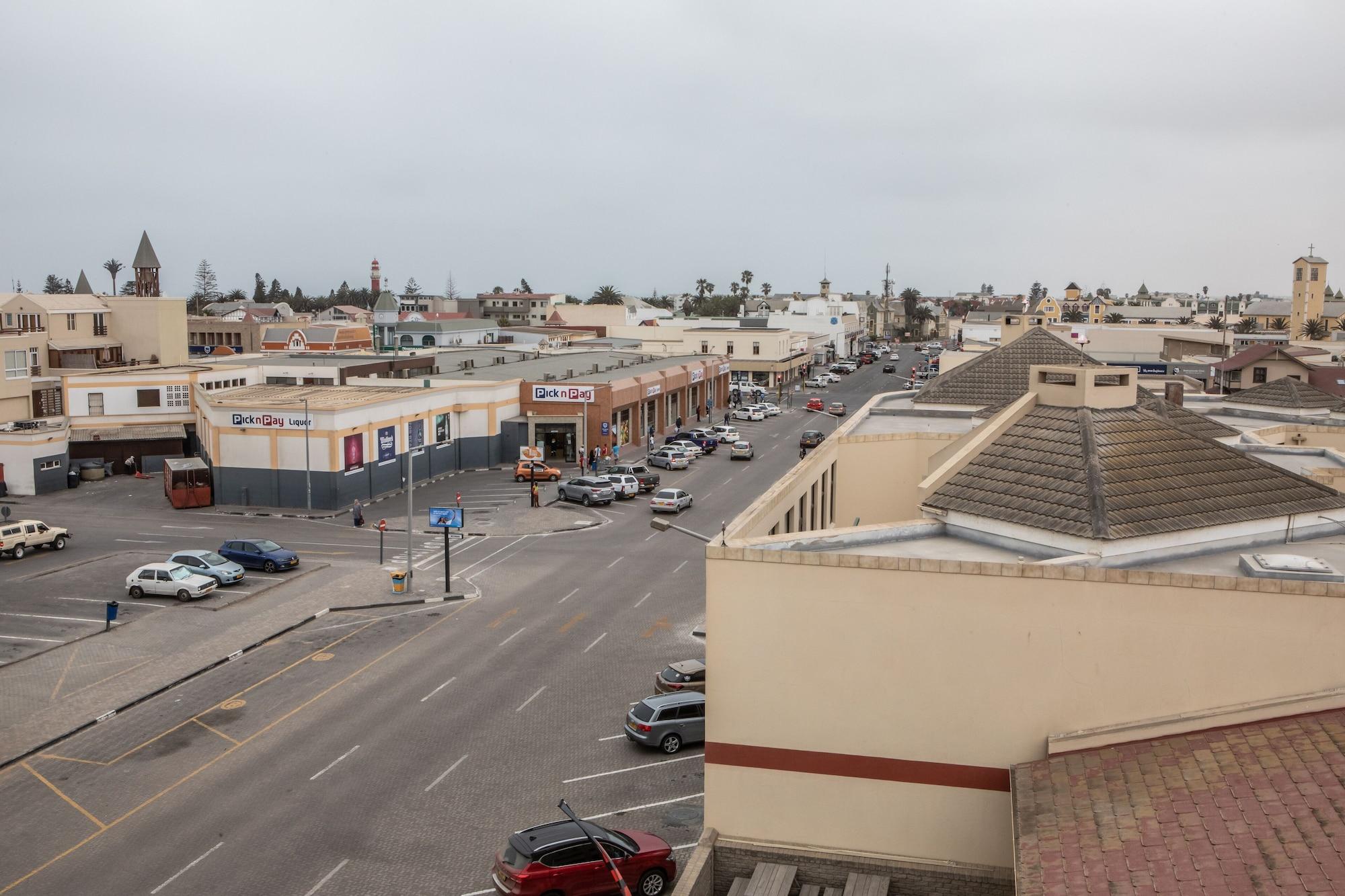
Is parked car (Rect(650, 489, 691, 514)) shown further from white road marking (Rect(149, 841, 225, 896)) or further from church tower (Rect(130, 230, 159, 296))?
church tower (Rect(130, 230, 159, 296))

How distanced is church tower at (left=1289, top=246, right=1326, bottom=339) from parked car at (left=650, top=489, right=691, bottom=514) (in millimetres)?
84461

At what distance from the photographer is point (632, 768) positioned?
22922mm

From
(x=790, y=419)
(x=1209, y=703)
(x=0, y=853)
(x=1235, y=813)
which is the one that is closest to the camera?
(x=1235, y=813)

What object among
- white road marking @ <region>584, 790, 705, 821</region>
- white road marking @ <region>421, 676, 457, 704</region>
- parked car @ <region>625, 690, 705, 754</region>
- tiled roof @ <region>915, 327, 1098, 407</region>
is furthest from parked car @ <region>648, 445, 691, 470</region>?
white road marking @ <region>584, 790, 705, 821</region>

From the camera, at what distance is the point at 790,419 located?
277 ft

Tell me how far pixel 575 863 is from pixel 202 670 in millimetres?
15356

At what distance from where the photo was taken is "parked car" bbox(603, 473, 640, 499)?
52069 mm

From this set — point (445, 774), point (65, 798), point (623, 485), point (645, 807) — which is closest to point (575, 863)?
point (645, 807)

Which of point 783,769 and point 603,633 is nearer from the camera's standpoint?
point 783,769

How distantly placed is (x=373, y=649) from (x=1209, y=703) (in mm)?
22136

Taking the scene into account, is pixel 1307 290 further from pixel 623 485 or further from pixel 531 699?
pixel 531 699

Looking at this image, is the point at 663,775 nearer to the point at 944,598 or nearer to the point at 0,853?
the point at 944,598

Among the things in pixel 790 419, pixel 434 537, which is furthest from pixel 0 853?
pixel 790 419

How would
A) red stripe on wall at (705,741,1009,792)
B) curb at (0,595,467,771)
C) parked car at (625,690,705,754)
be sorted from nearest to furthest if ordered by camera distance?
red stripe on wall at (705,741,1009,792) < parked car at (625,690,705,754) < curb at (0,595,467,771)
